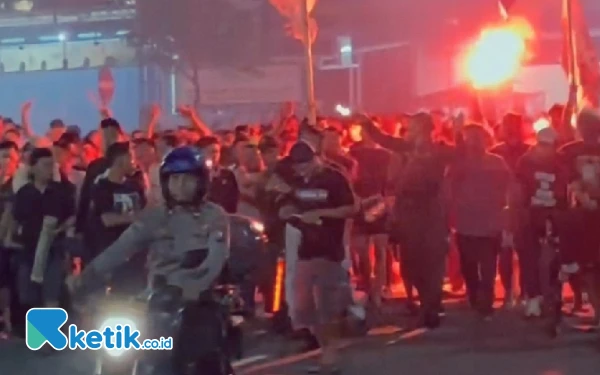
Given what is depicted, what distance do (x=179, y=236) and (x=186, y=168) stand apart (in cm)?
34

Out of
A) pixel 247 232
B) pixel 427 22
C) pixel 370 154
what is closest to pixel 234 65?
pixel 427 22

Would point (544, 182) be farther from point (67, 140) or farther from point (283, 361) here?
point (67, 140)

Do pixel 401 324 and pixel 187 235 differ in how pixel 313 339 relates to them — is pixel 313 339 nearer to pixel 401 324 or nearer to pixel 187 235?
pixel 401 324

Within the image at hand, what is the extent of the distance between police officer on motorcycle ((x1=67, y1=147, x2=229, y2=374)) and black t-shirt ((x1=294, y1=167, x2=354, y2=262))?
3.53 metres

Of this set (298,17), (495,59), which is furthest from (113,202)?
(495,59)

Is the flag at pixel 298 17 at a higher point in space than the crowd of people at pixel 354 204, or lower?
higher

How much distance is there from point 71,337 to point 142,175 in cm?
135

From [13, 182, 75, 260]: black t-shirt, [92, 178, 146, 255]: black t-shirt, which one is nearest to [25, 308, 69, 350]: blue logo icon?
[92, 178, 146, 255]: black t-shirt

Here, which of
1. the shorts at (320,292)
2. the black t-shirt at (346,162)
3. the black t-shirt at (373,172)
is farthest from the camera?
the black t-shirt at (373,172)

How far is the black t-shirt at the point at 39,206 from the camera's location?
1064 cm

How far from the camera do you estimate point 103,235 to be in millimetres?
9195

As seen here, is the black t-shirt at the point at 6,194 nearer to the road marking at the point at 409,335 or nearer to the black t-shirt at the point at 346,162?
the black t-shirt at the point at 346,162

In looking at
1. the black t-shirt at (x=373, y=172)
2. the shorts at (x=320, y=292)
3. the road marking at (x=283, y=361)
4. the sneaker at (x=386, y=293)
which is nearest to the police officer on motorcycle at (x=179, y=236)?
the shorts at (x=320, y=292)

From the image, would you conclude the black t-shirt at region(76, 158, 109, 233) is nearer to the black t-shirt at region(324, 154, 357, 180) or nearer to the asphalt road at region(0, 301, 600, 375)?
the asphalt road at region(0, 301, 600, 375)
